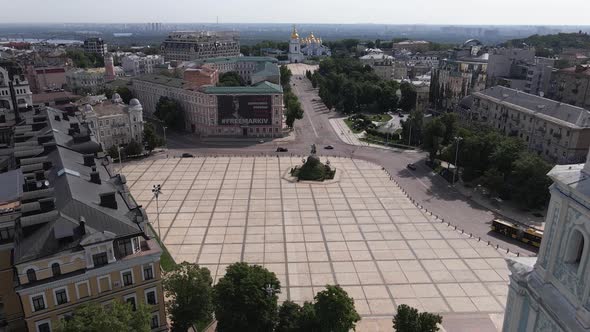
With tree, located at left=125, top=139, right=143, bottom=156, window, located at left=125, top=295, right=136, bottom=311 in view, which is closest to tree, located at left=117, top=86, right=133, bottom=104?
tree, located at left=125, top=139, right=143, bottom=156

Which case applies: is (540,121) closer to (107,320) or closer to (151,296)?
(151,296)

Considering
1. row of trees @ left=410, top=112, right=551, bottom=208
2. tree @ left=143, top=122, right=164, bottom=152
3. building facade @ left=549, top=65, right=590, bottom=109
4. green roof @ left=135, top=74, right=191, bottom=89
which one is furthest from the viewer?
green roof @ left=135, top=74, right=191, bottom=89

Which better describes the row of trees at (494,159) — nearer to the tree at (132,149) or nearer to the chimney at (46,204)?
the tree at (132,149)

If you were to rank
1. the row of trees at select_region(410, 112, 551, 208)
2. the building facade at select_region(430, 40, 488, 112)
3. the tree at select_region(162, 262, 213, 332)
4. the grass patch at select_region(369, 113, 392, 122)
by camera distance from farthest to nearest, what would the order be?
1. the grass patch at select_region(369, 113, 392, 122)
2. the building facade at select_region(430, 40, 488, 112)
3. the row of trees at select_region(410, 112, 551, 208)
4. the tree at select_region(162, 262, 213, 332)

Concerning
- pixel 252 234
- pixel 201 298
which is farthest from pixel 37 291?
pixel 252 234

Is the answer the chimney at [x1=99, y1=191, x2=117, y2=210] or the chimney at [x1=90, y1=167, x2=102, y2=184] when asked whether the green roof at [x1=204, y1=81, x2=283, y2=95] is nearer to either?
the chimney at [x1=90, y1=167, x2=102, y2=184]

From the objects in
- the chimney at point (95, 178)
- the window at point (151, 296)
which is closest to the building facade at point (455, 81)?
the chimney at point (95, 178)

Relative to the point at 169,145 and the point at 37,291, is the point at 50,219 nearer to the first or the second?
the point at 37,291
